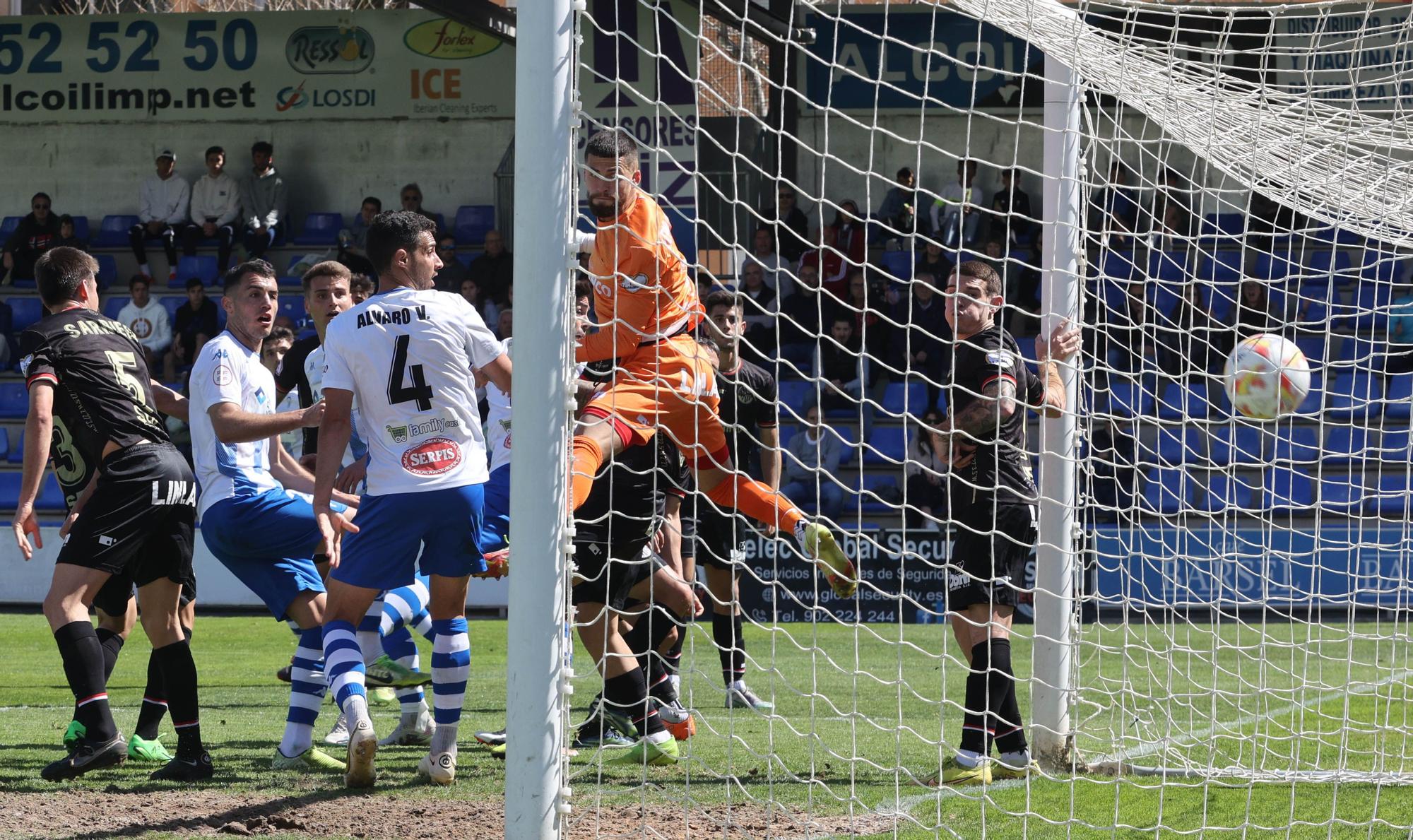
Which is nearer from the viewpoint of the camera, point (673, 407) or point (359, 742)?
point (359, 742)

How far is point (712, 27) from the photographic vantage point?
14.8m

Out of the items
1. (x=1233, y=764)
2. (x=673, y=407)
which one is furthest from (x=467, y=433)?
(x=1233, y=764)

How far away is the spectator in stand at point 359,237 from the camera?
16156 millimetres

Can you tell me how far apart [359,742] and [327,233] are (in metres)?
14.8

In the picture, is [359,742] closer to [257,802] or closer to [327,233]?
[257,802]

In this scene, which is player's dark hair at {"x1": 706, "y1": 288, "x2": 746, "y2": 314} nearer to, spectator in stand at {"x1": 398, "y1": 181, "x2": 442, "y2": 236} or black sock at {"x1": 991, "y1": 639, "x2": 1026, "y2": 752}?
black sock at {"x1": 991, "y1": 639, "x2": 1026, "y2": 752}

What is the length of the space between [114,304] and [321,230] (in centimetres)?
273

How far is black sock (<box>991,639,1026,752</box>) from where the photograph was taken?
18.2 feet

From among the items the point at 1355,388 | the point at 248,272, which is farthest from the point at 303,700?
the point at 1355,388

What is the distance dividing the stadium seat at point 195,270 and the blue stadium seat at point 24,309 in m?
1.64

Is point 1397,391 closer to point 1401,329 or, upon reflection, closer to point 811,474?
point 1401,329

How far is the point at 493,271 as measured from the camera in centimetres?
1648

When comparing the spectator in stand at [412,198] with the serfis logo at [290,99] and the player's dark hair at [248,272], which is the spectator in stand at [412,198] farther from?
the player's dark hair at [248,272]

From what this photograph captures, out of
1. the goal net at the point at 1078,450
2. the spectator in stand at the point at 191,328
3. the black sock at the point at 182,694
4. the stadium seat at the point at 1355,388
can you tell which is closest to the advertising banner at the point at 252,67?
the spectator in stand at the point at 191,328
